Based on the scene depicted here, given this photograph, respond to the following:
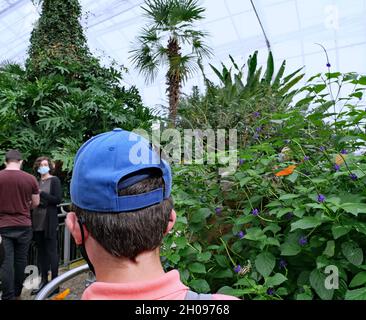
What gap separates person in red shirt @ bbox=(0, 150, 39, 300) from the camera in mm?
3236

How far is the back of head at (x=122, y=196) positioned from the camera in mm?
726

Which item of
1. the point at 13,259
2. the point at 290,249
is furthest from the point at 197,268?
the point at 13,259

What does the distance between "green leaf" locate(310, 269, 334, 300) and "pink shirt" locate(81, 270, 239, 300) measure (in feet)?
1.71

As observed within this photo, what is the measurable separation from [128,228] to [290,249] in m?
0.70

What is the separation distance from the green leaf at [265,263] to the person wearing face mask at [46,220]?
2.86 m

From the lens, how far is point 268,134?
2.64 metres

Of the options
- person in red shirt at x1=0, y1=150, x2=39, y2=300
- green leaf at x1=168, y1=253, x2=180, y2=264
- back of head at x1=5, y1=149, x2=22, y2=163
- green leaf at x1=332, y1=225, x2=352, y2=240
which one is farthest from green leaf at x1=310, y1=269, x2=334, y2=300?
back of head at x1=5, y1=149, x2=22, y2=163

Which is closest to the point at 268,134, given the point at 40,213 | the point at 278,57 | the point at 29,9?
the point at 40,213

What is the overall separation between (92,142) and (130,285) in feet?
1.07

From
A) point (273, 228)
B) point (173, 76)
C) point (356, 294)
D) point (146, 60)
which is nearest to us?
point (356, 294)

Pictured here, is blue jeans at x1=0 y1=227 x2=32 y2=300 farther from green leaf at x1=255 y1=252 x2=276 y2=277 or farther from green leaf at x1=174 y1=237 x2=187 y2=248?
green leaf at x1=255 y1=252 x2=276 y2=277

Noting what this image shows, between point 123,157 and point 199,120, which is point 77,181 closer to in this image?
point 123,157

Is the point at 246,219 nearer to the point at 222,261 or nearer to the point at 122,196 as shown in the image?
the point at 222,261

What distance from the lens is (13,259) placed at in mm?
3371
